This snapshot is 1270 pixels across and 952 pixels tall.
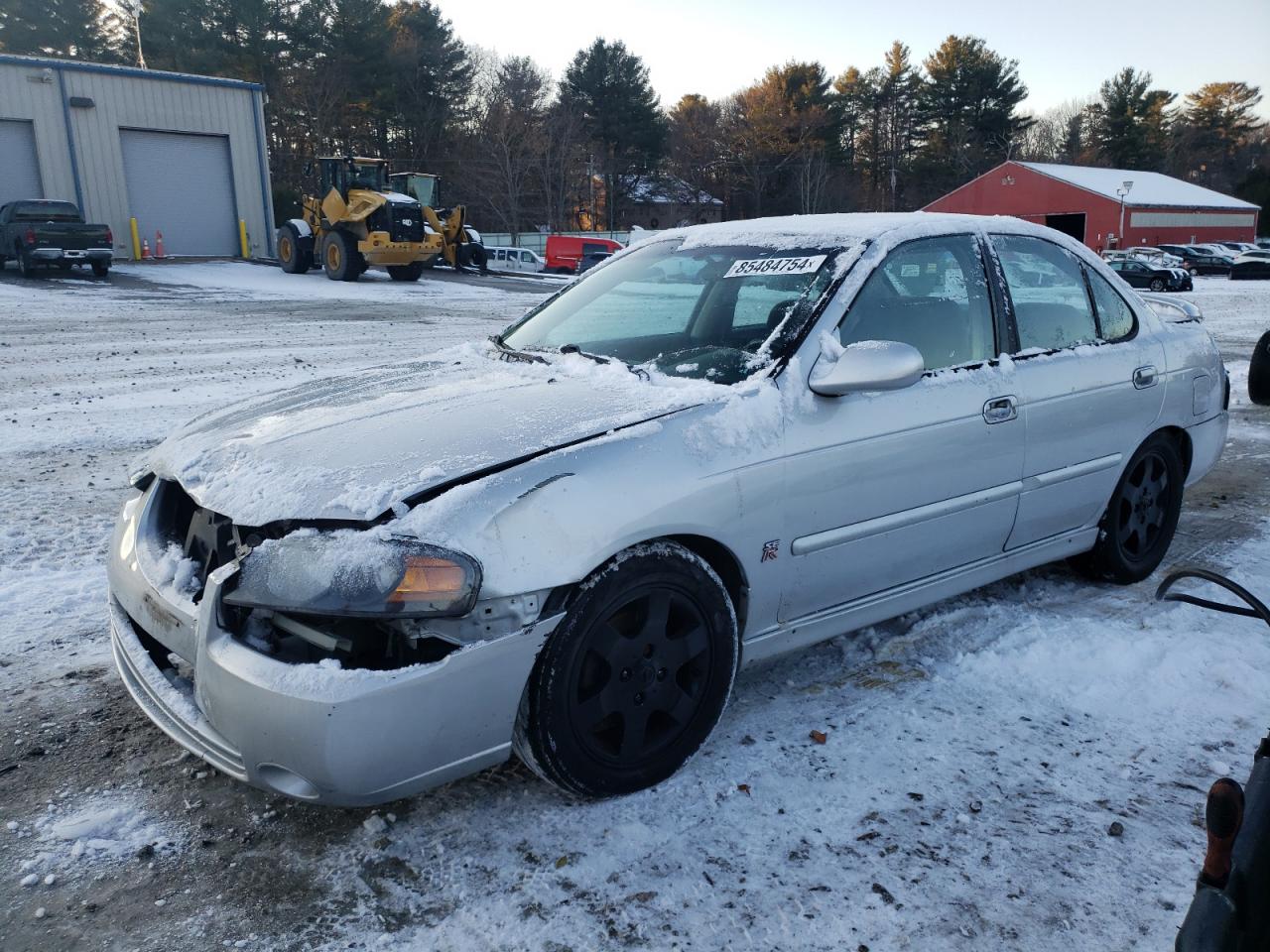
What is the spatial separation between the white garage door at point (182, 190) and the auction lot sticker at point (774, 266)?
98.3ft

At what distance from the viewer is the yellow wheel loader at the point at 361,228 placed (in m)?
23.4

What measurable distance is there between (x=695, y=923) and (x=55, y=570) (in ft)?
11.1

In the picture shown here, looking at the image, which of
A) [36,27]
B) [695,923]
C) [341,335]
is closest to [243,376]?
[341,335]

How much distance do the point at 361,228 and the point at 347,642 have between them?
76.1 ft

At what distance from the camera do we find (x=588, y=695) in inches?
98.3

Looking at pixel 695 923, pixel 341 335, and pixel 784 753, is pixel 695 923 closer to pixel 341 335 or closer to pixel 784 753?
pixel 784 753

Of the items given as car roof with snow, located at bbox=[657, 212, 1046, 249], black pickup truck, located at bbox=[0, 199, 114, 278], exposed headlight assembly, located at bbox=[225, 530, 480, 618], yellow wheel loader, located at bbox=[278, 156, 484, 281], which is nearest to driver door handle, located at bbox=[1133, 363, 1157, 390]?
car roof with snow, located at bbox=[657, 212, 1046, 249]

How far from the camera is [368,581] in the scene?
2.15m

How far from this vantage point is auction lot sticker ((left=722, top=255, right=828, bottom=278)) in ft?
10.8

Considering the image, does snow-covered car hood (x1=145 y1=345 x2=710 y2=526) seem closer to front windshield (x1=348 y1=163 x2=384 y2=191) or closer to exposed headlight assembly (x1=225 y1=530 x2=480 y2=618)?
exposed headlight assembly (x1=225 y1=530 x2=480 y2=618)

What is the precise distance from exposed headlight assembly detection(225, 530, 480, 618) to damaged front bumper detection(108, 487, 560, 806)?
126 millimetres

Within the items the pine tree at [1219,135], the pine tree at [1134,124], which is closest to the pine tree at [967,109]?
the pine tree at [1134,124]

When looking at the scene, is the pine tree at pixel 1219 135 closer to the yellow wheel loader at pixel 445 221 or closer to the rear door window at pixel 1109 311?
the yellow wheel loader at pixel 445 221

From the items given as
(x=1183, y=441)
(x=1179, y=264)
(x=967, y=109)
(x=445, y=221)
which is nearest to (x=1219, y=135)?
(x=967, y=109)
